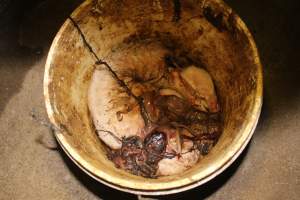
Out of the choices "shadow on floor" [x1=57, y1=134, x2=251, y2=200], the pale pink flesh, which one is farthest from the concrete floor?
the pale pink flesh

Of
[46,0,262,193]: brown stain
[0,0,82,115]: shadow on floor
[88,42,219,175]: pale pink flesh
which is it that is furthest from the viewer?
[0,0,82,115]: shadow on floor

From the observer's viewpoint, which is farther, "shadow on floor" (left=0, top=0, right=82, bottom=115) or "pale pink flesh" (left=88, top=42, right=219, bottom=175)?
"shadow on floor" (left=0, top=0, right=82, bottom=115)

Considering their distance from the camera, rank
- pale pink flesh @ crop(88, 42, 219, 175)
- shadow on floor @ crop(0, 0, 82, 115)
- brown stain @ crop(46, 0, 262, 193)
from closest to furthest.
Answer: brown stain @ crop(46, 0, 262, 193)
pale pink flesh @ crop(88, 42, 219, 175)
shadow on floor @ crop(0, 0, 82, 115)

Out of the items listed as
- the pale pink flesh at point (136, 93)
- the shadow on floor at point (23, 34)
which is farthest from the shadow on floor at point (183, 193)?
the shadow on floor at point (23, 34)

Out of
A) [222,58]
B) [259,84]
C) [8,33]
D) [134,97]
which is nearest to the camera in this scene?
[259,84]

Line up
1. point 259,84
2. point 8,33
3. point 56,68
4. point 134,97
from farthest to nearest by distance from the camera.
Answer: point 8,33 < point 134,97 < point 56,68 < point 259,84

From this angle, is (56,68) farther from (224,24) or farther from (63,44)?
(224,24)

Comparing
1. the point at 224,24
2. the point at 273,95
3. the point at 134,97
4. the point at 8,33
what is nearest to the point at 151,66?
the point at 134,97

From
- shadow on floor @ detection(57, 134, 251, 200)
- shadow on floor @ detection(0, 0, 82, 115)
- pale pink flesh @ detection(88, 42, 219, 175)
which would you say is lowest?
shadow on floor @ detection(57, 134, 251, 200)

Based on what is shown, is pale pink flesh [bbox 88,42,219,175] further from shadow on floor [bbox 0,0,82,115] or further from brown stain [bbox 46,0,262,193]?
shadow on floor [bbox 0,0,82,115]
